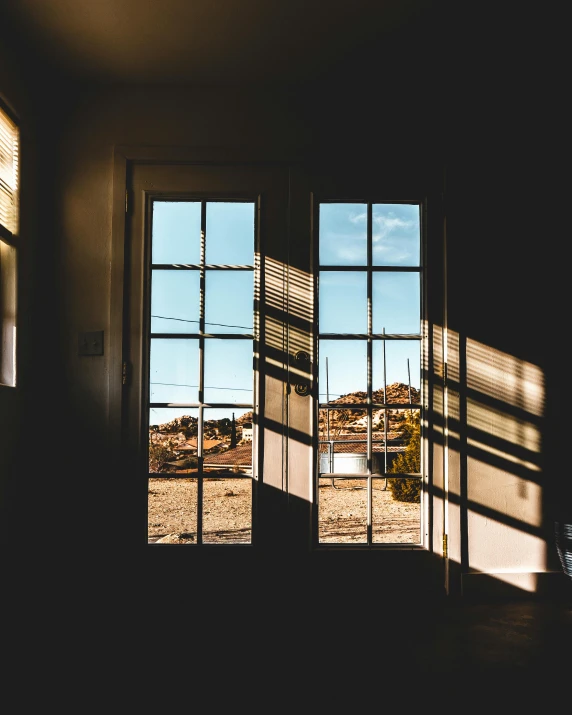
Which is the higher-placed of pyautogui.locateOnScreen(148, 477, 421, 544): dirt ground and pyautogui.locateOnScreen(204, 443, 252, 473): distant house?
pyautogui.locateOnScreen(204, 443, 252, 473): distant house

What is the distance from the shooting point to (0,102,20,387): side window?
262 cm

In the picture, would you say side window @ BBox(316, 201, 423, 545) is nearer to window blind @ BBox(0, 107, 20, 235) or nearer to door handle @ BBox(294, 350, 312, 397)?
door handle @ BBox(294, 350, 312, 397)

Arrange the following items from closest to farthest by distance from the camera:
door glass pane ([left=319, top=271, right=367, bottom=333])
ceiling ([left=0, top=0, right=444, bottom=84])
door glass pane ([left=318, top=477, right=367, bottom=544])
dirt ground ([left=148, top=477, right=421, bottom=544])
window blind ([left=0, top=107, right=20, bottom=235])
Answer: ceiling ([left=0, top=0, right=444, bottom=84]) → window blind ([left=0, top=107, right=20, bottom=235]) → dirt ground ([left=148, top=477, right=421, bottom=544]) → door glass pane ([left=319, top=271, right=367, bottom=333]) → door glass pane ([left=318, top=477, right=367, bottom=544])

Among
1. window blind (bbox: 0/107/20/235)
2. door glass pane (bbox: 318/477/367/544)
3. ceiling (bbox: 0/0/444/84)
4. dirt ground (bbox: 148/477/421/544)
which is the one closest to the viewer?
ceiling (bbox: 0/0/444/84)

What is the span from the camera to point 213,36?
2.57m

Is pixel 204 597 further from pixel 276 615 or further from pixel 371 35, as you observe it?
pixel 371 35

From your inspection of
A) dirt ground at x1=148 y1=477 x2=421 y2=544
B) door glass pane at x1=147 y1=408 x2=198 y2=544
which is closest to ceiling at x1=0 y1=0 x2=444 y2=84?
door glass pane at x1=147 y1=408 x2=198 y2=544

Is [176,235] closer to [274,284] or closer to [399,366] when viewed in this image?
[274,284]

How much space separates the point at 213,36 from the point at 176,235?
94 centimetres

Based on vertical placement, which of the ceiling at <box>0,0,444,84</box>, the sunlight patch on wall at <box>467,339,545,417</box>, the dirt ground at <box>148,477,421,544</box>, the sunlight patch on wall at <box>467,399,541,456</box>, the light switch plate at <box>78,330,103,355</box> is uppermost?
the ceiling at <box>0,0,444,84</box>

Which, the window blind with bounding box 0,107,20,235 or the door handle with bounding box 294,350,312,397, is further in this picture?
the door handle with bounding box 294,350,312,397

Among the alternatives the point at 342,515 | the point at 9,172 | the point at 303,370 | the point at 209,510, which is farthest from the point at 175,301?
the point at 342,515

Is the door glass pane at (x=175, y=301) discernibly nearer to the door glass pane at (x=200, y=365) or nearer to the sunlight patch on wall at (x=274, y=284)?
the door glass pane at (x=200, y=365)

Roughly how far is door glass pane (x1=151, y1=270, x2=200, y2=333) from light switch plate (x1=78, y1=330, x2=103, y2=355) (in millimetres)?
268
